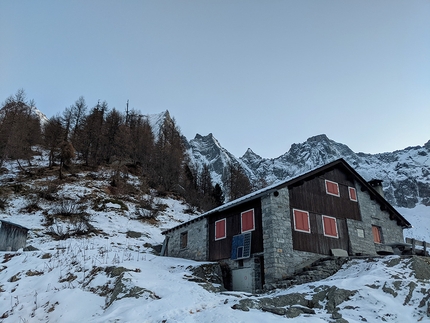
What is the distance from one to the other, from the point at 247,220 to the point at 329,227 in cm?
482

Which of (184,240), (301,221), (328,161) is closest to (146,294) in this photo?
(301,221)

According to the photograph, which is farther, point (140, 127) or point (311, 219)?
point (140, 127)

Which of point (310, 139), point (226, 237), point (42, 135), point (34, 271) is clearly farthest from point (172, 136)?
point (310, 139)

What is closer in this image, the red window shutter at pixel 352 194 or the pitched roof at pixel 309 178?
the pitched roof at pixel 309 178

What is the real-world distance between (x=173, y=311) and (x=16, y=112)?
47.9 metres

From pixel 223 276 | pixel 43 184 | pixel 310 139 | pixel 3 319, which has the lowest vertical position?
pixel 3 319

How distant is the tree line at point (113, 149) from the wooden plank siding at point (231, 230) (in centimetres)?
1943

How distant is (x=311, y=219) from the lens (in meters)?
17.8

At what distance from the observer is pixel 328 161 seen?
4279 inches

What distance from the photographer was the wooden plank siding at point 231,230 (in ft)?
54.7

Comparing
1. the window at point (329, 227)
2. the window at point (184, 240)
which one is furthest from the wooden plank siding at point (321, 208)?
the window at point (184, 240)

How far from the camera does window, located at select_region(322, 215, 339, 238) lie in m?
18.1

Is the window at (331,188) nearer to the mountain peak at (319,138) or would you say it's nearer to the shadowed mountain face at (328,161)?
the shadowed mountain face at (328,161)

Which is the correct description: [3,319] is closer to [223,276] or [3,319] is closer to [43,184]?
[223,276]
